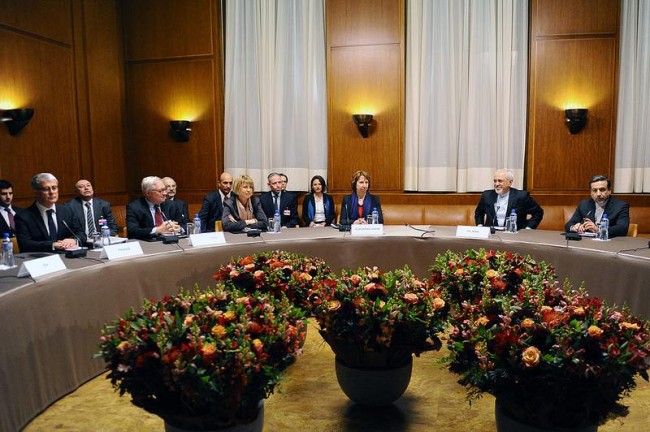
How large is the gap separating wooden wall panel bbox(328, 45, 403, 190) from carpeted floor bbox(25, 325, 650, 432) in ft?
11.8

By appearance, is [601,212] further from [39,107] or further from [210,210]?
[39,107]

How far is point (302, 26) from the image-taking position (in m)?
6.20

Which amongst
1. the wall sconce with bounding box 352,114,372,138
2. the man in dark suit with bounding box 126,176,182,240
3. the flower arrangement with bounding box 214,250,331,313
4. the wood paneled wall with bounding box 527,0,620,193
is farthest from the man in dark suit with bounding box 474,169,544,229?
the man in dark suit with bounding box 126,176,182,240

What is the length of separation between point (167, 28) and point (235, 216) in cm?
325

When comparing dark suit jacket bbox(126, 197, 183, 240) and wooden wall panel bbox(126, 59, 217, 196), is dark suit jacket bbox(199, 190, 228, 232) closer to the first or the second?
dark suit jacket bbox(126, 197, 183, 240)

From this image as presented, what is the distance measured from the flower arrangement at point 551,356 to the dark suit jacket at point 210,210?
3.56 metres

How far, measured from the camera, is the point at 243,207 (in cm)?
470

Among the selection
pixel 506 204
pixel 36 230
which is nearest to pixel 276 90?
pixel 506 204

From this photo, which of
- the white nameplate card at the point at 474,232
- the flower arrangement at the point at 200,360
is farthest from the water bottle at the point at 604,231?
the flower arrangement at the point at 200,360

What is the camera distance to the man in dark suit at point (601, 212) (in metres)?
3.91

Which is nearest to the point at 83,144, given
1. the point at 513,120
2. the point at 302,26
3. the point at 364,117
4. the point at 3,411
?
the point at 302,26

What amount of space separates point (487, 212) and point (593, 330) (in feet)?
10.5

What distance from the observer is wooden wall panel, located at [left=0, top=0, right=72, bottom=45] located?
5.24m

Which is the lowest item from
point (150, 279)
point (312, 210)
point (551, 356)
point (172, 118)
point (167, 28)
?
point (150, 279)
